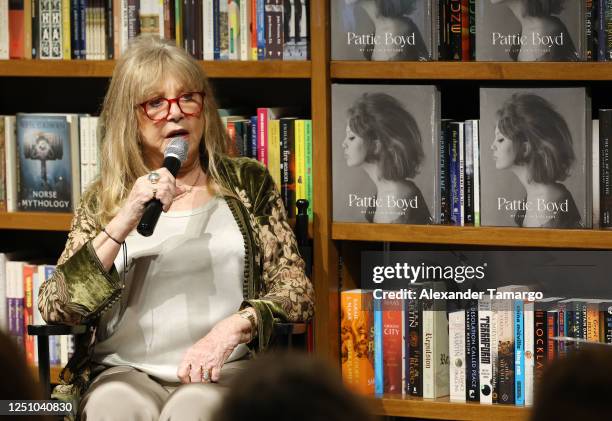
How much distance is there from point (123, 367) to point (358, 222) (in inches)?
29.8

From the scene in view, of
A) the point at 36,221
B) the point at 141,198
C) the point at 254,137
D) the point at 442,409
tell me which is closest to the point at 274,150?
the point at 254,137

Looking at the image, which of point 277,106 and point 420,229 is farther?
point 277,106

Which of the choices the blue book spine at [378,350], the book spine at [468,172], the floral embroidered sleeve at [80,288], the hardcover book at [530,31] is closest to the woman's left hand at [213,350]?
the floral embroidered sleeve at [80,288]

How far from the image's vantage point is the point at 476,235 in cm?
269

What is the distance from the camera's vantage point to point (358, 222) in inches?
110

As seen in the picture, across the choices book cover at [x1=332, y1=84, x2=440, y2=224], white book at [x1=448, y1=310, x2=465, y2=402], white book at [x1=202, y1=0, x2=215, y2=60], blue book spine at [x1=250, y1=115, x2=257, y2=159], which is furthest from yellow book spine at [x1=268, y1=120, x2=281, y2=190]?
white book at [x1=448, y1=310, x2=465, y2=402]

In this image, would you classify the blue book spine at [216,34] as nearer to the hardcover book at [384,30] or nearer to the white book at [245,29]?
the white book at [245,29]

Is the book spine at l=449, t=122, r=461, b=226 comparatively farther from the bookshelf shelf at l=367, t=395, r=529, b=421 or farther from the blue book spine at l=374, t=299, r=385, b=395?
the bookshelf shelf at l=367, t=395, r=529, b=421

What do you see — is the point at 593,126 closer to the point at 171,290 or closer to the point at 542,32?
the point at 542,32

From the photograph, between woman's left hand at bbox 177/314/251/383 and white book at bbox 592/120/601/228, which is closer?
woman's left hand at bbox 177/314/251/383

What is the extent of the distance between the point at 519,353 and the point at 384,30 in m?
0.93

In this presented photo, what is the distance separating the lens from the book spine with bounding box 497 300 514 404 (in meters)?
2.77

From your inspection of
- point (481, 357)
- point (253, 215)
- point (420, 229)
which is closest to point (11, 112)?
point (253, 215)

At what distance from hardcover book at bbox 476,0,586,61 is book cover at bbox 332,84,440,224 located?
0.22 m
